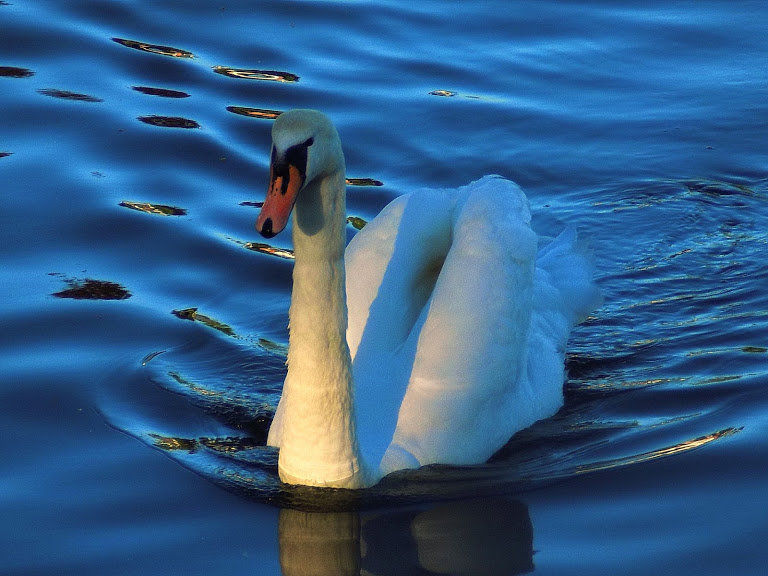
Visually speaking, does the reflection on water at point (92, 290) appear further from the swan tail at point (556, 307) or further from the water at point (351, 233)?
the swan tail at point (556, 307)

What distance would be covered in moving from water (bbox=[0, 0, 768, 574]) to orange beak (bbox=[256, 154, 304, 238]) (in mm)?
1630

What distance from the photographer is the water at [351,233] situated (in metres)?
6.34

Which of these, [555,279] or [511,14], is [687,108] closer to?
[511,14]

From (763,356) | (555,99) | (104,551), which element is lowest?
(104,551)

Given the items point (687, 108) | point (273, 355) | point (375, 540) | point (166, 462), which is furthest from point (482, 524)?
point (687, 108)

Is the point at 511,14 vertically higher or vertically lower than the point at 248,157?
higher

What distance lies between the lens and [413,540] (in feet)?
20.5

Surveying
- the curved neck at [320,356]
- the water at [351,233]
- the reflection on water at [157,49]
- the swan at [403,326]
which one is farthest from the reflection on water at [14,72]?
the curved neck at [320,356]

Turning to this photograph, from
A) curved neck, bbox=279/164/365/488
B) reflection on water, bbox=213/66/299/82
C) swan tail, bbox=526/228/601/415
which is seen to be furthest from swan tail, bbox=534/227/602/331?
reflection on water, bbox=213/66/299/82

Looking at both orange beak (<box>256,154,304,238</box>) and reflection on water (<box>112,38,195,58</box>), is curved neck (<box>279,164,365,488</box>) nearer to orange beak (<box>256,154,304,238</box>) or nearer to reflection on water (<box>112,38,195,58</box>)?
orange beak (<box>256,154,304,238</box>)

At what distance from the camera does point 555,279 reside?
875 cm

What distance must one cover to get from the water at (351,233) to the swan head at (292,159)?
1.65m

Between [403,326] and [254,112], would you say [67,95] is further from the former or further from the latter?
[403,326]

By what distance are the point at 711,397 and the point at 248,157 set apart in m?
5.07
